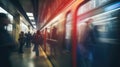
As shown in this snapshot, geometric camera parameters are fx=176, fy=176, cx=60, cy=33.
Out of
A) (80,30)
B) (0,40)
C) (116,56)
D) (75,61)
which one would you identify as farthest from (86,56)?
(0,40)

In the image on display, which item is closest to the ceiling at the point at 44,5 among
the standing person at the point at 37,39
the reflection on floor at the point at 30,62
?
the standing person at the point at 37,39

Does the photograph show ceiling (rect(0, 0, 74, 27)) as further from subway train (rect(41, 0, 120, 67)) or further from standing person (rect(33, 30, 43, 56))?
standing person (rect(33, 30, 43, 56))

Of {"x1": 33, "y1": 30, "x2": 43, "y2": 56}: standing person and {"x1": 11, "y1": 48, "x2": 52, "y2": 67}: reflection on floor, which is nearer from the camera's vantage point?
{"x1": 11, "y1": 48, "x2": 52, "y2": 67}: reflection on floor

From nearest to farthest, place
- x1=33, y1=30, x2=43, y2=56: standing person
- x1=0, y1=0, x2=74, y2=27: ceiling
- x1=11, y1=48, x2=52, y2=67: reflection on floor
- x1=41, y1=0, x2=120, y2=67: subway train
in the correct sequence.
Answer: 1. x1=41, y1=0, x2=120, y2=67: subway train
2. x1=0, y1=0, x2=74, y2=27: ceiling
3. x1=11, y1=48, x2=52, y2=67: reflection on floor
4. x1=33, y1=30, x2=43, y2=56: standing person

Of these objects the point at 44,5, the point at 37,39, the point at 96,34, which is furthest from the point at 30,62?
the point at 96,34

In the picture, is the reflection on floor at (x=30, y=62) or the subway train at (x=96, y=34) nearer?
the subway train at (x=96, y=34)

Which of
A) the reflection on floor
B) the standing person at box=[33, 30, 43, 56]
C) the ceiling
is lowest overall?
the reflection on floor

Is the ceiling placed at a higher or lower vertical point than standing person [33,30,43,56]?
higher

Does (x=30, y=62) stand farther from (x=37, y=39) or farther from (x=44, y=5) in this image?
(x=44, y=5)

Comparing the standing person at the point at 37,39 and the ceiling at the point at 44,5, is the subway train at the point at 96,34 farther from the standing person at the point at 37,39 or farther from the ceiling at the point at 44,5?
the standing person at the point at 37,39

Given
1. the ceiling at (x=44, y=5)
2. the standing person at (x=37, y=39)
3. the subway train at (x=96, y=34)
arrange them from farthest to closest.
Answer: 1. the standing person at (x=37, y=39)
2. the ceiling at (x=44, y=5)
3. the subway train at (x=96, y=34)

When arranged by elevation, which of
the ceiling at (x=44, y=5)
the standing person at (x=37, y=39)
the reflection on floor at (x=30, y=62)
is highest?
the ceiling at (x=44, y=5)

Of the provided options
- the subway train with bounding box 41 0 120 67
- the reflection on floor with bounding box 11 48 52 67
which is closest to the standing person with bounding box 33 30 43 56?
the reflection on floor with bounding box 11 48 52 67

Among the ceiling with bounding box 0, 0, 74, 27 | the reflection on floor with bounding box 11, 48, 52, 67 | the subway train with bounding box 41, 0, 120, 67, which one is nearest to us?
the subway train with bounding box 41, 0, 120, 67
